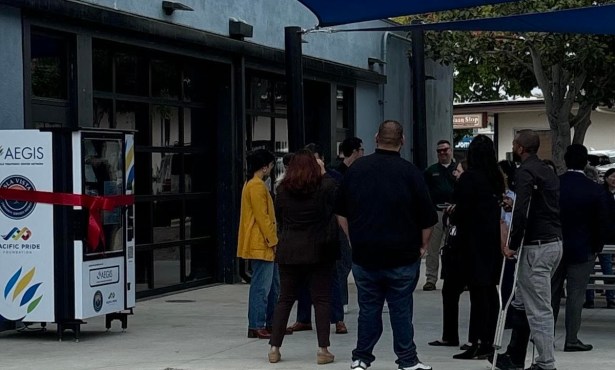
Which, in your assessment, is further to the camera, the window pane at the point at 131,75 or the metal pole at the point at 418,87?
the metal pole at the point at 418,87

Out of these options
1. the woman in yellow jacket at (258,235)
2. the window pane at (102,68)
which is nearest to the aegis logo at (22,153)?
the woman in yellow jacket at (258,235)

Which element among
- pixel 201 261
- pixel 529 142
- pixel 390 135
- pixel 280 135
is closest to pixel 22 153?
pixel 390 135

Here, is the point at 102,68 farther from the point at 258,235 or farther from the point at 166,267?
the point at 258,235

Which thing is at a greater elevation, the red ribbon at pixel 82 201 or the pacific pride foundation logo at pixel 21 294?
the red ribbon at pixel 82 201

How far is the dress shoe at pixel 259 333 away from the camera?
38.2ft

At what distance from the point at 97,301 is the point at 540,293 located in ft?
14.7

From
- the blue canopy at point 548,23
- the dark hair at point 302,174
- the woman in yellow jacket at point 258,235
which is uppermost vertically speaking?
the blue canopy at point 548,23

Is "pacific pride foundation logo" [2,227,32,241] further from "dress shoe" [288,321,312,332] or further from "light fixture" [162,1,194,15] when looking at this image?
"light fixture" [162,1,194,15]

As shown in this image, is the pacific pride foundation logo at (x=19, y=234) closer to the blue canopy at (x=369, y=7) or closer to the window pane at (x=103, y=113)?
the window pane at (x=103, y=113)

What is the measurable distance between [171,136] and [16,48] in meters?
4.05

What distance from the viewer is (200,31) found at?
52.1ft

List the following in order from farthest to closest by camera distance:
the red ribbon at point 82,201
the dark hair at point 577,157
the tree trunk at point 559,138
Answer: the tree trunk at point 559,138 < the red ribbon at point 82,201 < the dark hair at point 577,157

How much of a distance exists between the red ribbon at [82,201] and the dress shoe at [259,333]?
1.68 metres

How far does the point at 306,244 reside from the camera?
10.3 metres
